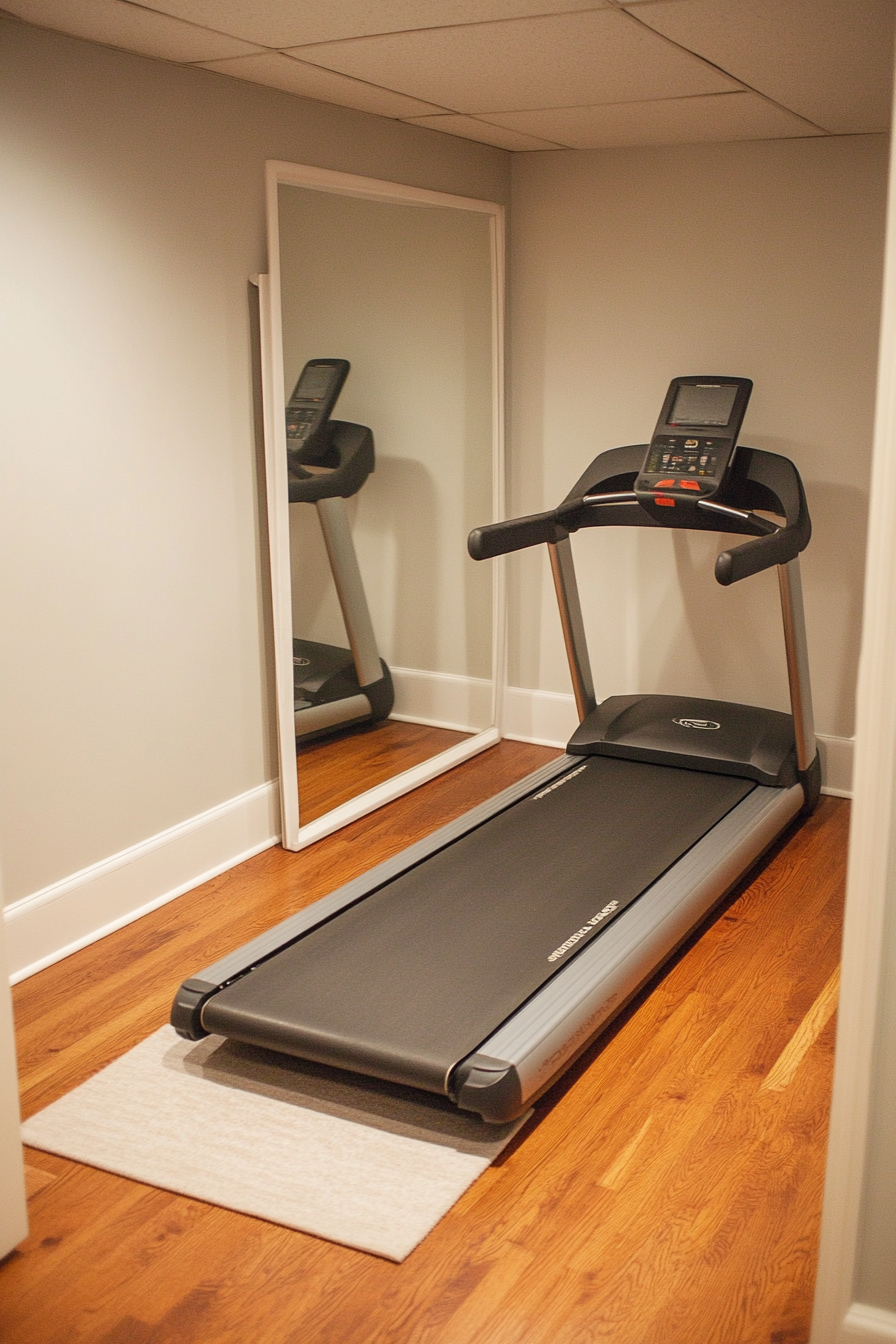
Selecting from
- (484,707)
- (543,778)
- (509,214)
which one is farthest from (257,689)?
(509,214)

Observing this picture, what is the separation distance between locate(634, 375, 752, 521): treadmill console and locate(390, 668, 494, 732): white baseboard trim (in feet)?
3.36

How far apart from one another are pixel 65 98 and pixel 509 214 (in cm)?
200

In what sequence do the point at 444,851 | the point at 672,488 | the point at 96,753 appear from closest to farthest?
the point at 96,753 → the point at 444,851 → the point at 672,488

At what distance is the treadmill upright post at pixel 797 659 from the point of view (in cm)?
364

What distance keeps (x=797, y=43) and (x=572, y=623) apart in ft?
6.20

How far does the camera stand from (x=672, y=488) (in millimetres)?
3594

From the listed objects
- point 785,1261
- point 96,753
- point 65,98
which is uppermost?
point 65,98

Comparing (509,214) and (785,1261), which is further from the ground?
(509,214)

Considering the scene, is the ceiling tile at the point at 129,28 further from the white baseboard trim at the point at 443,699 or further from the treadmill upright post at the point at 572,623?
the white baseboard trim at the point at 443,699

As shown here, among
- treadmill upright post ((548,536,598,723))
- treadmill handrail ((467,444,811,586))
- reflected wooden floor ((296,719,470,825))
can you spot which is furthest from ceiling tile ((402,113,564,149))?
reflected wooden floor ((296,719,470,825))

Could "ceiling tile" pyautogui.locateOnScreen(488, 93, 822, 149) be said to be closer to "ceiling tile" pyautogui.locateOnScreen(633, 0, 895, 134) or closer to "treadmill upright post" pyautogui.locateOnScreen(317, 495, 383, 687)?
"ceiling tile" pyautogui.locateOnScreen(633, 0, 895, 134)

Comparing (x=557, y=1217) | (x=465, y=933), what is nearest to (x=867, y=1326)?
(x=557, y=1217)

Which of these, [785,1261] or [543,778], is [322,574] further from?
[785,1261]

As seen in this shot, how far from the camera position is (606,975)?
8.55 feet
